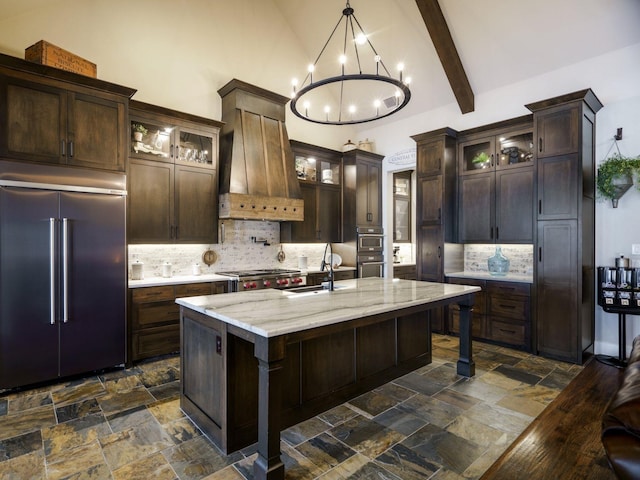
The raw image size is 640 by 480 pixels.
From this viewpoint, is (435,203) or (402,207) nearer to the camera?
(435,203)

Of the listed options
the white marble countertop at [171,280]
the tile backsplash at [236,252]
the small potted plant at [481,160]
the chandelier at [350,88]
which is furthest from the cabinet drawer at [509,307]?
the white marble countertop at [171,280]

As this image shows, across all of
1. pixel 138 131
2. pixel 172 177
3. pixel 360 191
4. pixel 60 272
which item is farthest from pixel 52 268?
pixel 360 191

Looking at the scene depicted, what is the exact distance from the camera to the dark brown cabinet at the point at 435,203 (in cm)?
527

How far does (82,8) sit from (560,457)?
6235mm

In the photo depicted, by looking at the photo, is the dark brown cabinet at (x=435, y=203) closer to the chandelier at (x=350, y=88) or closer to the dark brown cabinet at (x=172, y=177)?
the chandelier at (x=350, y=88)

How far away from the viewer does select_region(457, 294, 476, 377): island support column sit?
3.56 m

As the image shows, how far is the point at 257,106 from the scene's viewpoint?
5.16m

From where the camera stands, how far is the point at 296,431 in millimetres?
2543

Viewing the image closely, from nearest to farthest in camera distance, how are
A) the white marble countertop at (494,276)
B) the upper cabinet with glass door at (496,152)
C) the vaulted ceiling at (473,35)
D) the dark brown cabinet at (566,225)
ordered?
the dark brown cabinet at (566,225) < the vaulted ceiling at (473,35) < the white marble countertop at (494,276) < the upper cabinet with glass door at (496,152)

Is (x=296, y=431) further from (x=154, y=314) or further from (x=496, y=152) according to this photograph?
(x=496, y=152)

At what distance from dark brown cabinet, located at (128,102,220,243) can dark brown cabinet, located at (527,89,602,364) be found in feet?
13.8

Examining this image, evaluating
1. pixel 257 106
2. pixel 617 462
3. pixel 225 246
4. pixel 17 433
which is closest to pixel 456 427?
pixel 617 462

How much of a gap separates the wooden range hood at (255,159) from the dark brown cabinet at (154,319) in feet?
4.06

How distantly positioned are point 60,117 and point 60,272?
4.93 ft
